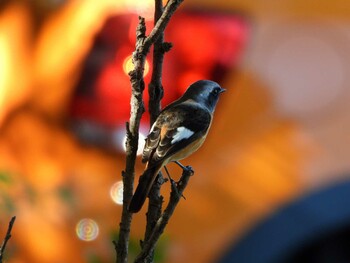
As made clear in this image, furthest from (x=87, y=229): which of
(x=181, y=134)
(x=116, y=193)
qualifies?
(x=181, y=134)

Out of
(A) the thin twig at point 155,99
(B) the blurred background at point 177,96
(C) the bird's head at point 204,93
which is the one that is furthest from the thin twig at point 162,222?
(B) the blurred background at point 177,96

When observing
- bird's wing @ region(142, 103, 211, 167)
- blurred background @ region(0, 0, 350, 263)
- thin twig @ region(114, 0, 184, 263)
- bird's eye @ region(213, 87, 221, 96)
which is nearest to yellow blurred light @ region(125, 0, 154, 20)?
blurred background @ region(0, 0, 350, 263)

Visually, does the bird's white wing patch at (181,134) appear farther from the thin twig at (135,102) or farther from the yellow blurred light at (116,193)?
the yellow blurred light at (116,193)

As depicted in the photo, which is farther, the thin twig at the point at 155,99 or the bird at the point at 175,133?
the bird at the point at 175,133

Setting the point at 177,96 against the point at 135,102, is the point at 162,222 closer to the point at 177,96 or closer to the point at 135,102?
the point at 135,102

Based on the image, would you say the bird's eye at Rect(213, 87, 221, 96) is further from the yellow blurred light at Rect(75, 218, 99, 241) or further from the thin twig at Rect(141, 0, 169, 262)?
the yellow blurred light at Rect(75, 218, 99, 241)

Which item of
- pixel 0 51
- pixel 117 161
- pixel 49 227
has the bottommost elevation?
pixel 49 227

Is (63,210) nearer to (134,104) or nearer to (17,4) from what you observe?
(17,4)

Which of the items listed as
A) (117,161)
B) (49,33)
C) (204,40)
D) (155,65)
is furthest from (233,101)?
(155,65)

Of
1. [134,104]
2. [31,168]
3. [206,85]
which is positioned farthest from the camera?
[31,168]
